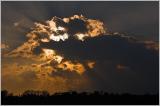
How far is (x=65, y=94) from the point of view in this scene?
59.2ft

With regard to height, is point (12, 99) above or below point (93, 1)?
below

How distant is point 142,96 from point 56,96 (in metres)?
3.98

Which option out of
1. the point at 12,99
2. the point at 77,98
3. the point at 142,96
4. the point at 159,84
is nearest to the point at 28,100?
the point at 12,99

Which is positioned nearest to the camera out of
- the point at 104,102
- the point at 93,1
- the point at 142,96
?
the point at 93,1

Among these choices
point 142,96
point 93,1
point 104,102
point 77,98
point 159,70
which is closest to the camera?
point 159,70

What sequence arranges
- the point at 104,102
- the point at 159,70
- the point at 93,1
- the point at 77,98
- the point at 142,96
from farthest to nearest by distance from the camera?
the point at 104,102, the point at 77,98, the point at 142,96, the point at 93,1, the point at 159,70

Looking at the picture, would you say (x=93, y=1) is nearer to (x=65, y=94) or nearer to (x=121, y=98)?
(x=121, y=98)

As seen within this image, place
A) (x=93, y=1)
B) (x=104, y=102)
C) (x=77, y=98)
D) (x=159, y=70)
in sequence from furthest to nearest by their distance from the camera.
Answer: (x=104, y=102), (x=77, y=98), (x=93, y=1), (x=159, y=70)

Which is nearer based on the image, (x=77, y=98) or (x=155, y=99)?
(x=155, y=99)

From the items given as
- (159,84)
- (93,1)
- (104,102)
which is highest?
(93,1)

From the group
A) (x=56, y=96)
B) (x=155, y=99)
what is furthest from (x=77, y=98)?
(x=155, y=99)

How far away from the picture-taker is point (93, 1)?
13.9 m

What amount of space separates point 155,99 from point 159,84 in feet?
5.24

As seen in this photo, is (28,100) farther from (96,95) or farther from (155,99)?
(155,99)
